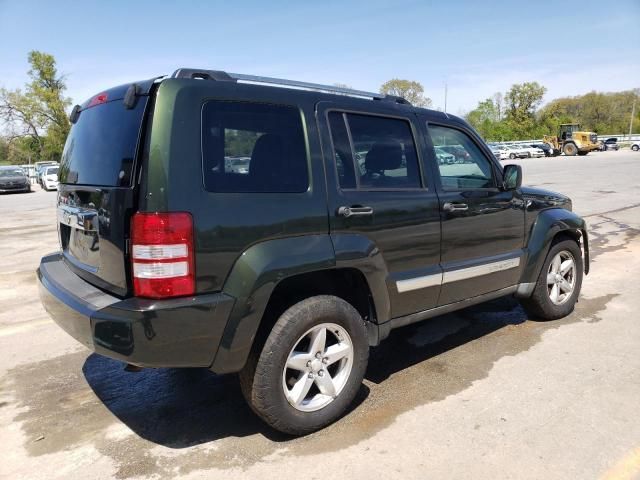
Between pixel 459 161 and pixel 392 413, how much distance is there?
2.02 meters

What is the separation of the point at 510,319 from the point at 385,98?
2.64m

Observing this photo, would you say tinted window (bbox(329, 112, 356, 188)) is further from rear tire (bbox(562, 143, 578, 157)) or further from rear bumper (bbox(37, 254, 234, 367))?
rear tire (bbox(562, 143, 578, 157))

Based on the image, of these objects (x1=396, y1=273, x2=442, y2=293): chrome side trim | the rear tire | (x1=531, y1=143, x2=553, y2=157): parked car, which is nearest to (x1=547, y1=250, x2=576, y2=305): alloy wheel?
(x1=396, y1=273, x2=442, y2=293): chrome side trim

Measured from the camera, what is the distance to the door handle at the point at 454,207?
362cm

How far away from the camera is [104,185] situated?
280cm

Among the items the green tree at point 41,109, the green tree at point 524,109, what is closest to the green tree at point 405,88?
the green tree at point 524,109

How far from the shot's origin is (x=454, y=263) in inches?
147

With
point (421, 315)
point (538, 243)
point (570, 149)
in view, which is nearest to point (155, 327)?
point (421, 315)

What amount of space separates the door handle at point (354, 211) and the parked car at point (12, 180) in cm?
2683

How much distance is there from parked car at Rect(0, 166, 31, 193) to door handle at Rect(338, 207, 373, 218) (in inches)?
1056

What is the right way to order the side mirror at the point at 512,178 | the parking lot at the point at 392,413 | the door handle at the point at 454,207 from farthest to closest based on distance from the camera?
the side mirror at the point at 512,178
the door handle at the point at 454,207
the parking lot at the point at 392,413

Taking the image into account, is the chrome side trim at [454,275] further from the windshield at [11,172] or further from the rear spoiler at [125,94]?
the windshield at [11,172]

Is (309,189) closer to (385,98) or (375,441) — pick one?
(385,98)

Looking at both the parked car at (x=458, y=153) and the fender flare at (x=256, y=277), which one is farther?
the parked car at (x=458, y=153)
